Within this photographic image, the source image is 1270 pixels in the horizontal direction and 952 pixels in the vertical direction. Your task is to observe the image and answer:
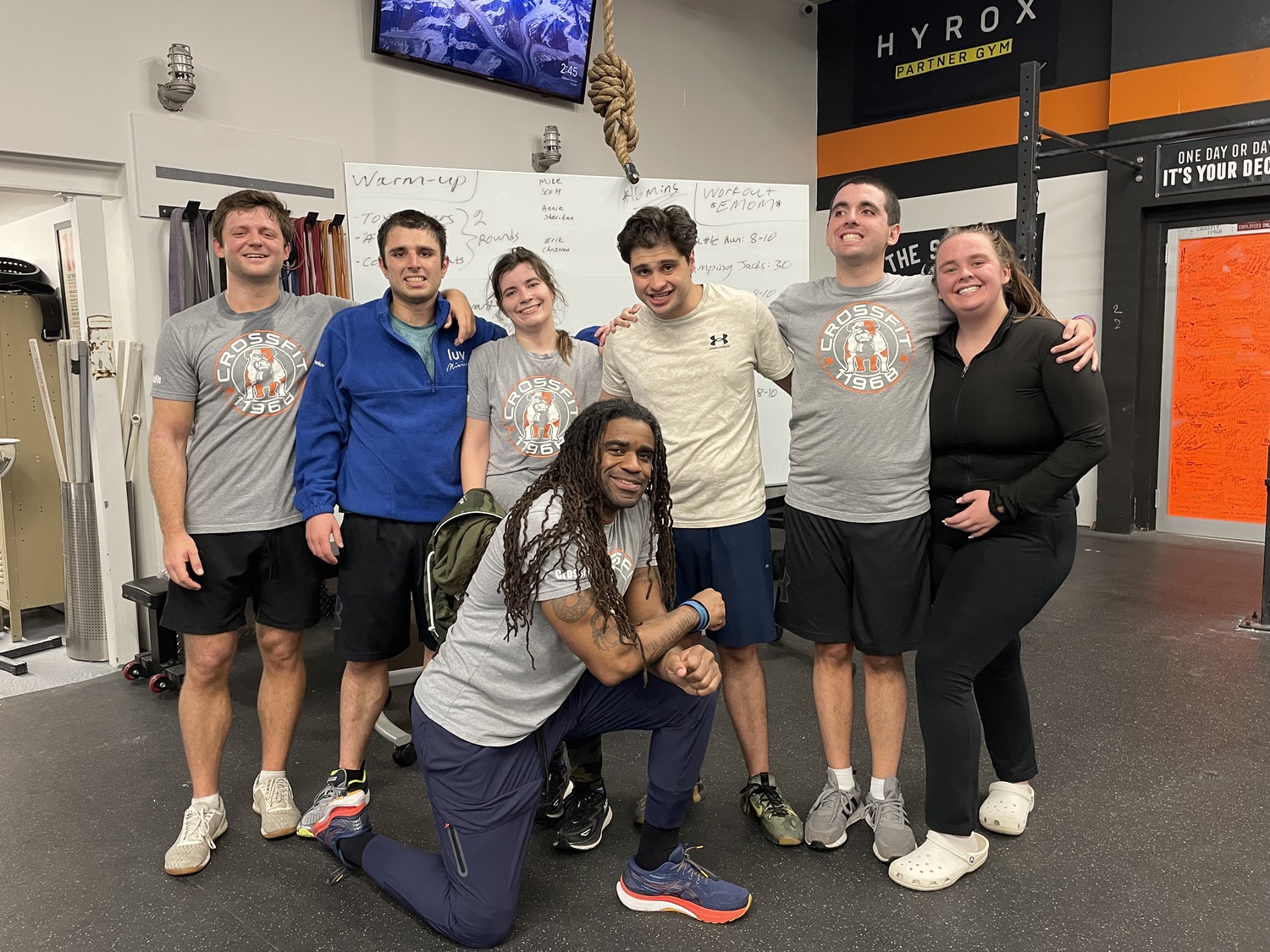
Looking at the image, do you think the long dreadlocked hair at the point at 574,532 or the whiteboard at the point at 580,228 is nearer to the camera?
the long dreadlocked hair at the point at 574,532

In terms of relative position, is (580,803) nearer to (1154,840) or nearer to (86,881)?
(86,881)

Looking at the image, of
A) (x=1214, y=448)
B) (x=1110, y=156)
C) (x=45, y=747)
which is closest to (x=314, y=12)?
(x=45, y=747)

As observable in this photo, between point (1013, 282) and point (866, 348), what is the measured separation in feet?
1.09

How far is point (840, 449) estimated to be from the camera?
83.2 inches

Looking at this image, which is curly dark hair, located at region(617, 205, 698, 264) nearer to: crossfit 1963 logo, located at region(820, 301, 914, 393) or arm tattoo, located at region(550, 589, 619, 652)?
crossfit 1963 logo, located at region(820, 301, 914, 393)

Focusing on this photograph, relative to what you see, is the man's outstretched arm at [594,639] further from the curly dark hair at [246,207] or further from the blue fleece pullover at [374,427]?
the curly dark hair at [246,207]

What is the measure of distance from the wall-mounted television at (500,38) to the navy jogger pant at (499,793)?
3.75 meters

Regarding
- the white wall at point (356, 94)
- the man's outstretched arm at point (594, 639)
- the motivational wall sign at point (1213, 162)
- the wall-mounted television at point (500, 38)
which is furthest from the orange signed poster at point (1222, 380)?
the man's outstretched arm at point (594, 639)

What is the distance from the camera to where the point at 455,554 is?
6.72 ft

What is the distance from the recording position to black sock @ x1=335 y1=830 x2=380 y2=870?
204 cm

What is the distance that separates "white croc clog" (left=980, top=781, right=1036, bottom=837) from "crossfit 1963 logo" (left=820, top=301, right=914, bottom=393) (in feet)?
3.44

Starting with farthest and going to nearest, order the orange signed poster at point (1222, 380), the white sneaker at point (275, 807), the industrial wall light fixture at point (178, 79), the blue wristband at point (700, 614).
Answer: the orange signed poster at point (1222, 380) < the industrial wall light fixture at point (178, 79) < the white sneaker at point (275, 807) < the blue wristband at point (700, 614)

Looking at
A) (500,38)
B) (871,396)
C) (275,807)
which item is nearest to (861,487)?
(871,396)

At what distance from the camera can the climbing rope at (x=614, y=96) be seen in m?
2.66
